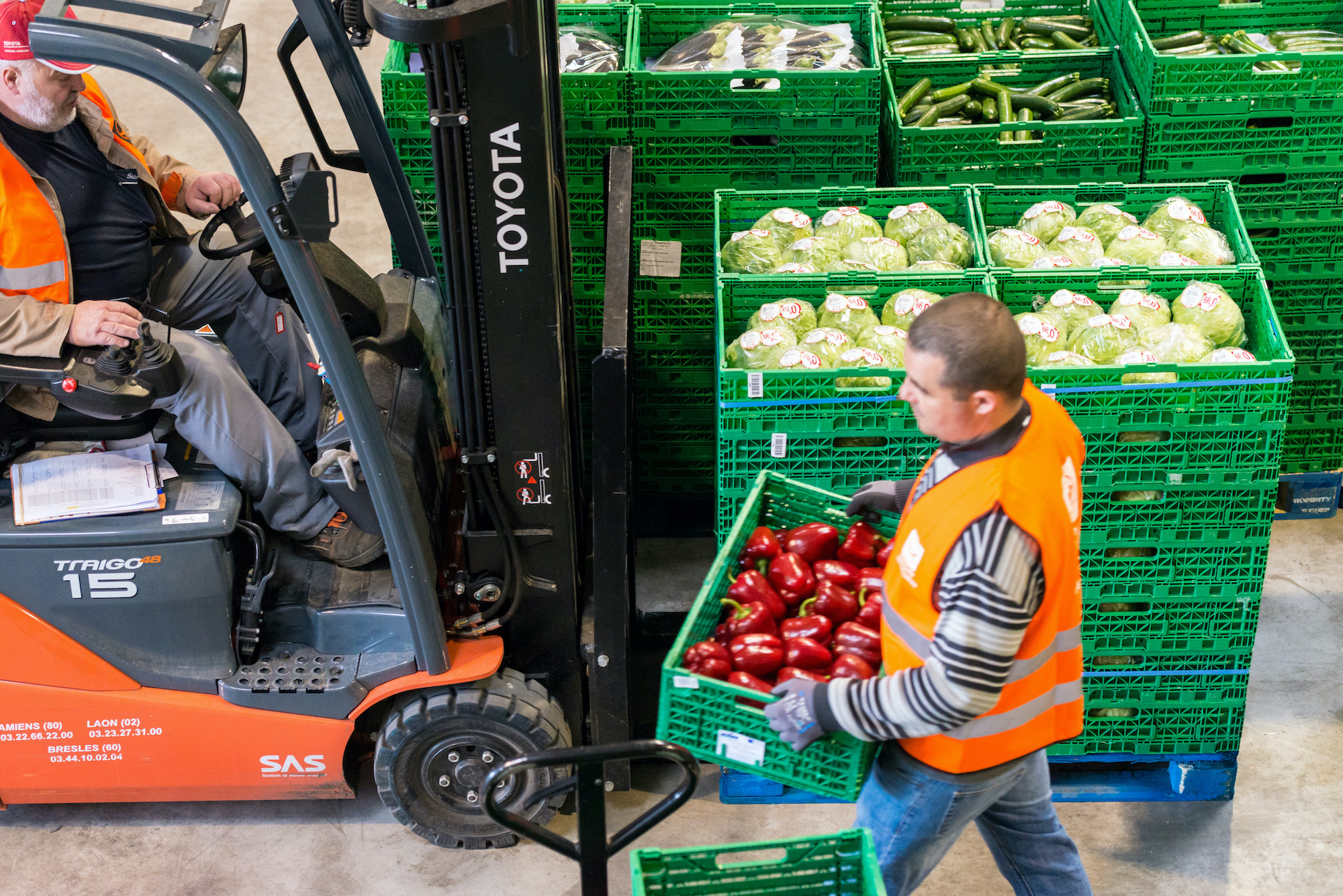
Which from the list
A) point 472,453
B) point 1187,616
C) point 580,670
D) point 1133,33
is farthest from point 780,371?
point 1133,33

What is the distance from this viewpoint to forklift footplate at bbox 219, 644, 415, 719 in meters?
4.30

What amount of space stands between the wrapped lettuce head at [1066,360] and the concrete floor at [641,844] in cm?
165

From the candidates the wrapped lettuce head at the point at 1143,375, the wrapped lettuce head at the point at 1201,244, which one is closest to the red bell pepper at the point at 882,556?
the wrapped lettuce head at the point at 1143,375

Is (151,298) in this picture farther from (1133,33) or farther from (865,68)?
(1133,33)

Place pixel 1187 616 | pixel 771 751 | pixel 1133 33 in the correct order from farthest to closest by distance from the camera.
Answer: pixel 1133 33 → pixel 1187 616 → pixel 771 751

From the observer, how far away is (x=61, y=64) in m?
3.29

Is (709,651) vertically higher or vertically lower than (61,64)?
lower

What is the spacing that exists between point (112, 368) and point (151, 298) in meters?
0.89

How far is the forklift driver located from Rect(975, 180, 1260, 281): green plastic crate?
2.62m

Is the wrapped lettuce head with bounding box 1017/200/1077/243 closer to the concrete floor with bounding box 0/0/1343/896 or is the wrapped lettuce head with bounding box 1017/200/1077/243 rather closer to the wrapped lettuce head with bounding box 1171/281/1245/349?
the wrapped lettuce head with bounding box 1171/281/1245/349

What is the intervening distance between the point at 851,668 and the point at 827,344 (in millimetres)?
1562

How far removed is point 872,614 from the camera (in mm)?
3371

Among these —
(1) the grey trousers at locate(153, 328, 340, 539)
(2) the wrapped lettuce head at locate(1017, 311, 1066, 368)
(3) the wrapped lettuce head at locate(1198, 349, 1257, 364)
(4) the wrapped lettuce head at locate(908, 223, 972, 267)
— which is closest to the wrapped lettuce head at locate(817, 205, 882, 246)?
(4) the wrapped lettuce head at locate(908, 223, 972, 267)

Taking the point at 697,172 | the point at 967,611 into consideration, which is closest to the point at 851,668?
the point at 967,611
